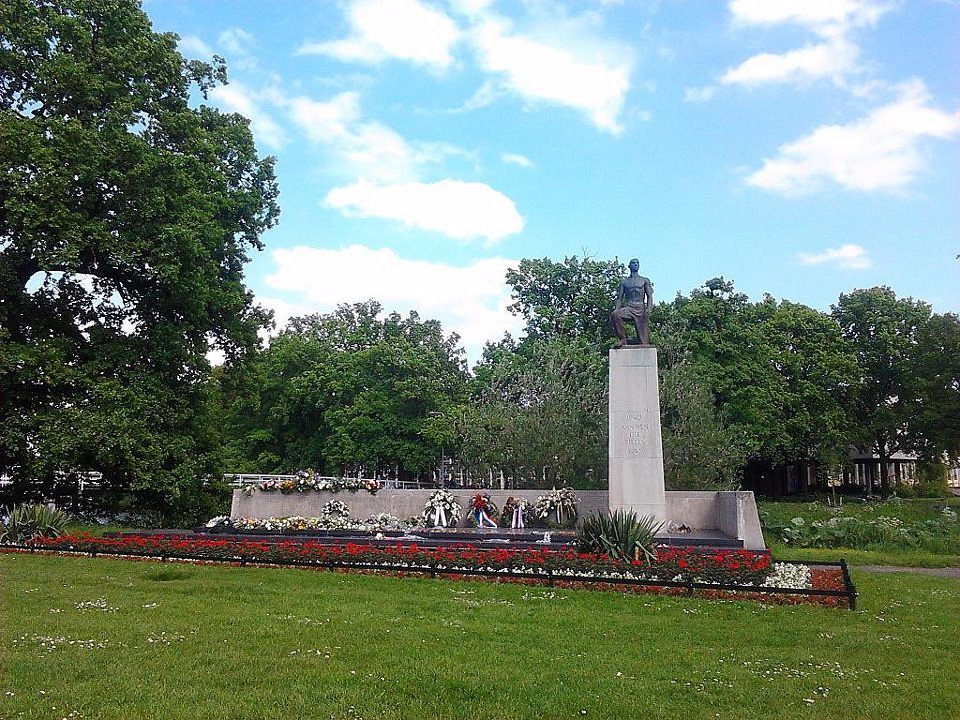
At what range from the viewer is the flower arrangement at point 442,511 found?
2030 centimetres

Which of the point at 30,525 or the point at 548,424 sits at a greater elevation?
the point at 548,424

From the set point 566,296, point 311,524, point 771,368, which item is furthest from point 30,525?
point 771,368

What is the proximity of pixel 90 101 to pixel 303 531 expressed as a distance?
12665 millimetres

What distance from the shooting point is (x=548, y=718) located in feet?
18.0

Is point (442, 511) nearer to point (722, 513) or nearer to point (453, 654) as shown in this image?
point (722, 513)

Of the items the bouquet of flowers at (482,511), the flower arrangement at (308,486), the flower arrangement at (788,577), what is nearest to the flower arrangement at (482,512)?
the bouquet of flowers at (482,511)

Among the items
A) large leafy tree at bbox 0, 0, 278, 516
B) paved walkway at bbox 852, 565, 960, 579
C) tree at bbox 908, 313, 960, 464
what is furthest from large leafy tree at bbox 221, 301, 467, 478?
paved walkway at bbox 852, 565, 960, 579

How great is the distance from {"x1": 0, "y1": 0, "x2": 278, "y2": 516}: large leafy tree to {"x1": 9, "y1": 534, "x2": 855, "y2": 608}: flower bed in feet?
20.6

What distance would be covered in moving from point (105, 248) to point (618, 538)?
1550 cm

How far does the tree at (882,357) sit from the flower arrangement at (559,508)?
25.7 meters

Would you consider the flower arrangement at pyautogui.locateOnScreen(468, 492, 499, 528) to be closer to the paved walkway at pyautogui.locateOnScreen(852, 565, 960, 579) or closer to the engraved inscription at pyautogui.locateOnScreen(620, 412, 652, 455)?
the engraved inscription at pyautogui.locateOnScreen(620, 412, 652, 455)

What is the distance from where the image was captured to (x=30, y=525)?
16.6m

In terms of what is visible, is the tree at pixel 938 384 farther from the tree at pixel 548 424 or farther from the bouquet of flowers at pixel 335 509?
the bouquet of flowers at pixel 335 509

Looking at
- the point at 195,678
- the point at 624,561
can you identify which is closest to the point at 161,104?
the point at 624,561
